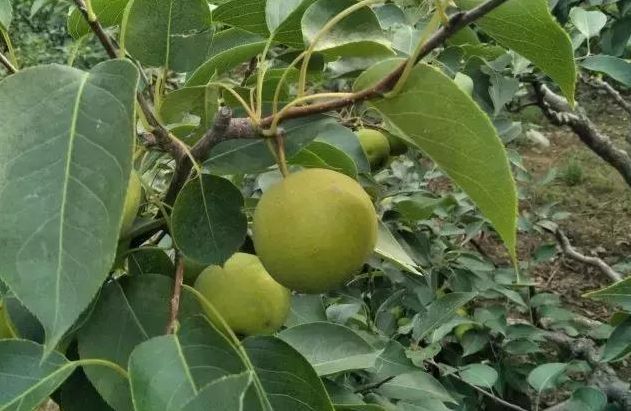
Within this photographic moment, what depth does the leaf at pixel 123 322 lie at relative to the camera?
2.44ft

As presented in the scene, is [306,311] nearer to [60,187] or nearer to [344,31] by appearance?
[344,31]

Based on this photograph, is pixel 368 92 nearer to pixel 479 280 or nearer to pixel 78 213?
pixel 78 213

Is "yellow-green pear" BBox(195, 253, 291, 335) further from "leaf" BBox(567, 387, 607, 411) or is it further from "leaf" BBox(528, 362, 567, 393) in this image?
"leaf" BBox(528, 362, 567, 393)

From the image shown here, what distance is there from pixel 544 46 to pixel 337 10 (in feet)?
0.69

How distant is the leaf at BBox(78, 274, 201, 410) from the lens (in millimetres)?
743

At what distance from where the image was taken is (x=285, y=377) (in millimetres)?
751

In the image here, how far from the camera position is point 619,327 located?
3.66ft

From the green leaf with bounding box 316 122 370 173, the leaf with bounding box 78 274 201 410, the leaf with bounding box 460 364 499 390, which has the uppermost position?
the leaf with bounding box 78 274 201 410

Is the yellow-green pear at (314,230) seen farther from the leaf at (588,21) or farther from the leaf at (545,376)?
the leaf at (588,21)

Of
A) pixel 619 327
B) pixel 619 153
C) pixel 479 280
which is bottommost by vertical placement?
pixel 619 153

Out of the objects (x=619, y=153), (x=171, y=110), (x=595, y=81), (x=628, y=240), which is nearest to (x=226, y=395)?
(x=171, y=110)

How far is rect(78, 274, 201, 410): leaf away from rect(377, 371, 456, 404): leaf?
0.52m

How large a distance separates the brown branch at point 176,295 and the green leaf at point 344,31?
26cm

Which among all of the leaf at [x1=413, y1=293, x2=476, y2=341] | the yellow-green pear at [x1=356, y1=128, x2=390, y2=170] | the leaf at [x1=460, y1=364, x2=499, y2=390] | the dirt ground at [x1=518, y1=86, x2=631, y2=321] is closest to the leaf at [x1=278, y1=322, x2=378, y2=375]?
the leaf at [x1=413, y1=293, x2=476, y2=341]
